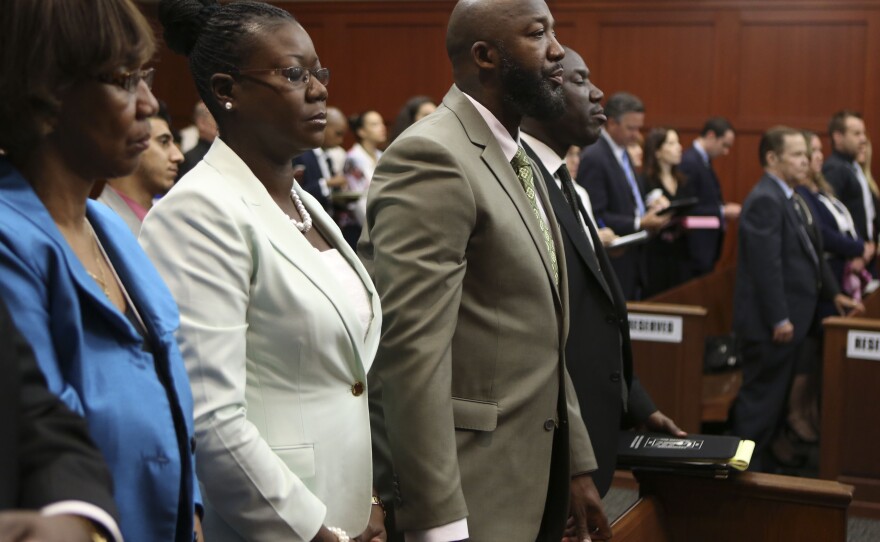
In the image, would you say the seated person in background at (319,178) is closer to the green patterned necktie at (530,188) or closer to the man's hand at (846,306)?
the man's hand at (846,306)

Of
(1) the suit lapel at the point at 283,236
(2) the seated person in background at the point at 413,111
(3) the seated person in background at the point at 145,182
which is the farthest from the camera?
(2) the seated person in background at the point at 413,111

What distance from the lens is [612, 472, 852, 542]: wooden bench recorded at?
2635 millimetres

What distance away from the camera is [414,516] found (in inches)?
72.9

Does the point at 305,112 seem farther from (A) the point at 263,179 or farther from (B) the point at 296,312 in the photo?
(B) the point at 296,312

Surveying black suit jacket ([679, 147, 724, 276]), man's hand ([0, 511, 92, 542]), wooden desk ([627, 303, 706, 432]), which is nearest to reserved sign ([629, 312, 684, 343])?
wooden desk ([627, 303, 706, 432])

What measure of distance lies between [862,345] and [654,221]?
6.50 ft

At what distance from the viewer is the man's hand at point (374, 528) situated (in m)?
1.73

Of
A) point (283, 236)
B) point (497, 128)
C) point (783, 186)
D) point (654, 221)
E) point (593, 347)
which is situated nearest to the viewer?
point (283, 236)

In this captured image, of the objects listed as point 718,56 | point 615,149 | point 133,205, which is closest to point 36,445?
point 133,205

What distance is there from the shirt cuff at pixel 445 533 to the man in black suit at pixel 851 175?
270 inches

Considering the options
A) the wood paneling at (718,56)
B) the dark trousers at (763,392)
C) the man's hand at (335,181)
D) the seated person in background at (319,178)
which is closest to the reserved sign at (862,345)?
the dark trousers at (763,392)

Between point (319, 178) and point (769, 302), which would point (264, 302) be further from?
point (319, 178)

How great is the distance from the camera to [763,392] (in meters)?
5.35

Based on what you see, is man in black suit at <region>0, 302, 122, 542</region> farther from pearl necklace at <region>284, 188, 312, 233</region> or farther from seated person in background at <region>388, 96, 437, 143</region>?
seated person in background at <region>388, 96, 437, 143</region>
